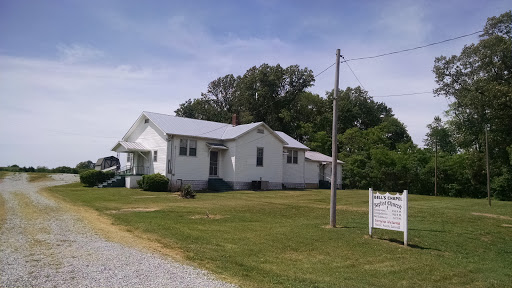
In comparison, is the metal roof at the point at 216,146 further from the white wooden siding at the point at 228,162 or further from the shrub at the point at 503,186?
the shrub at the point at 503,186

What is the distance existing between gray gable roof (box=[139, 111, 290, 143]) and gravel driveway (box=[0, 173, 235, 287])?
1933 centimetres

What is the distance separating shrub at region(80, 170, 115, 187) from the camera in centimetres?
2858

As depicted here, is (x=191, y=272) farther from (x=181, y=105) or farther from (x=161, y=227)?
(x=181, y=105)

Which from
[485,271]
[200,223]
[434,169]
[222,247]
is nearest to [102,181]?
[200,223]

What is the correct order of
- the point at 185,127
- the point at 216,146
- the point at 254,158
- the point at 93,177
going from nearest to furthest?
the point at 93,177 → the point at 216,146 → the point at 185,127 → the point at 254,158

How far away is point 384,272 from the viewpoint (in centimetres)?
795

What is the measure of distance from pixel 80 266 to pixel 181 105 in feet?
182

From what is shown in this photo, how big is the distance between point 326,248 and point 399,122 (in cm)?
5894

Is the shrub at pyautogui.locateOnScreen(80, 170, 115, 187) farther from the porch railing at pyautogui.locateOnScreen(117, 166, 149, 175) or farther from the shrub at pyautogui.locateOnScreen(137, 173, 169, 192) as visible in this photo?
the shrub at pyautogui.locateOnScreen(137, 173, 169, 192)

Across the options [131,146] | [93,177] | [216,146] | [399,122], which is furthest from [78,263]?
[399,122]

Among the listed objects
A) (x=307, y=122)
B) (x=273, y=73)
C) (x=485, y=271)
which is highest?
(x=273, y=73)

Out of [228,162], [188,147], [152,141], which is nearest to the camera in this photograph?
[188,147]

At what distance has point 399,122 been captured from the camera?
6438 centimetres

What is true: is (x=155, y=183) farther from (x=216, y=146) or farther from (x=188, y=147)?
(x=216, y=146)
